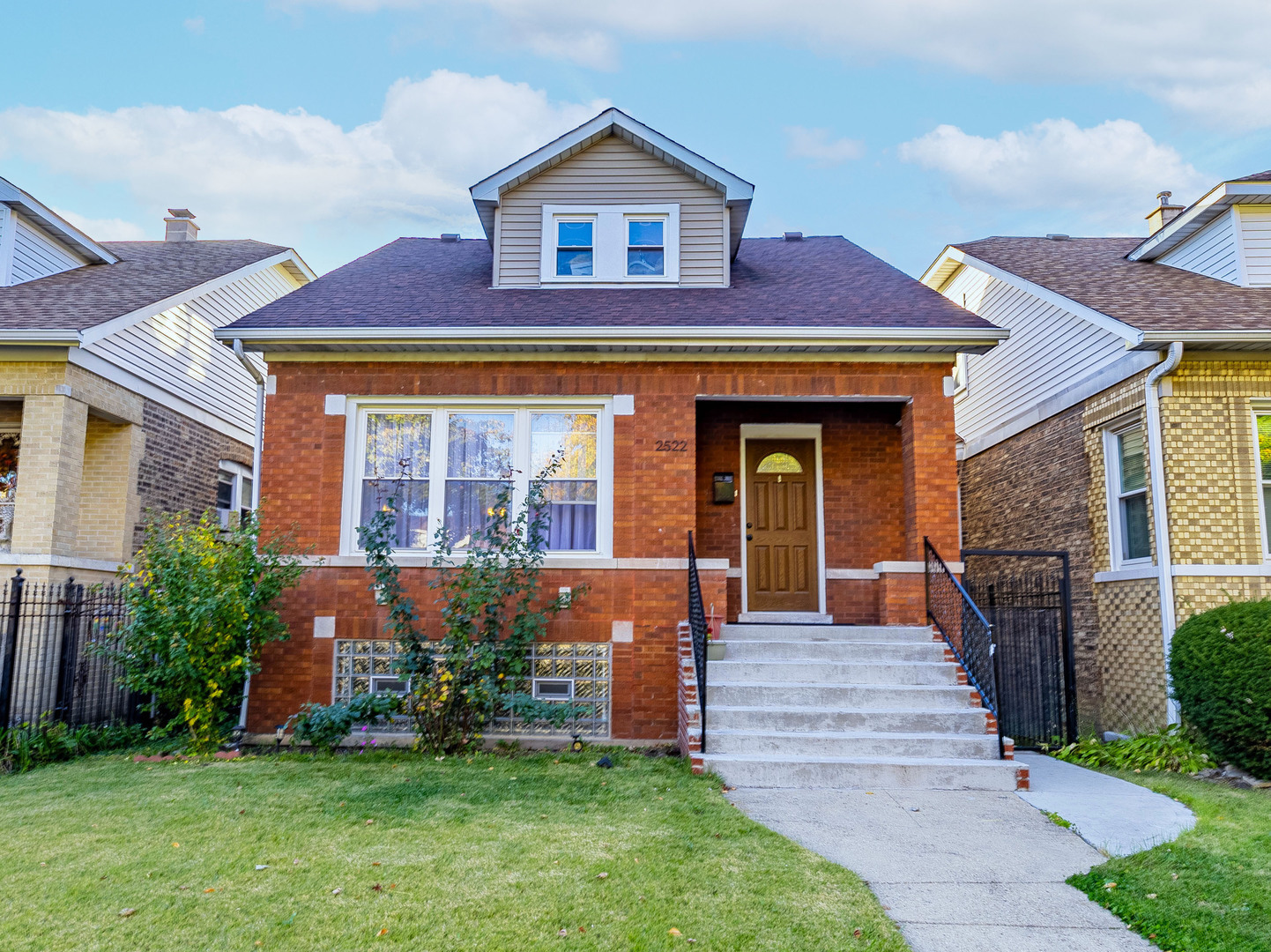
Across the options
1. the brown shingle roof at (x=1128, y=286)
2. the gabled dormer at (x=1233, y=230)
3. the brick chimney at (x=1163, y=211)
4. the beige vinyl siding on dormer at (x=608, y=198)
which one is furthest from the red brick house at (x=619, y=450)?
the brick chimney at (x=1163, y=211)

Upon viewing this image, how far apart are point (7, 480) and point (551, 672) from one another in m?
7.76

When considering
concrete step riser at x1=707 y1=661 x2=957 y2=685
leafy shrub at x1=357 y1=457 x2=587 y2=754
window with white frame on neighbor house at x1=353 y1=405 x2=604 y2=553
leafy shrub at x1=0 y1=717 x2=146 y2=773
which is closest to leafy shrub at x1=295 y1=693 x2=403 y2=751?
leafy shrub at x1=357 y1=457 x2=587 y2=754

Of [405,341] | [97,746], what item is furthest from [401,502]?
[97,746]

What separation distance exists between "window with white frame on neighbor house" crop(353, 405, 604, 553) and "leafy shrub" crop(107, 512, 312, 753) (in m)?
1.33

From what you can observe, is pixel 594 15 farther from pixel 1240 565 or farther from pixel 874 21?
pixel 1240 565

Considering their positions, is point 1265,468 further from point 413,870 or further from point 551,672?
point 413,870

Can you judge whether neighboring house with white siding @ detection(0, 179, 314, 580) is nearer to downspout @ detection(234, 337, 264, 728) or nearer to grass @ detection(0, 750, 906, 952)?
downspout @ detection(234, 337, 264, 728)

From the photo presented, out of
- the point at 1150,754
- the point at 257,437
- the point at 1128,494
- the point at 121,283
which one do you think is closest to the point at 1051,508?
the point at 1128,494

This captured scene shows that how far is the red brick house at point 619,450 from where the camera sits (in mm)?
9172

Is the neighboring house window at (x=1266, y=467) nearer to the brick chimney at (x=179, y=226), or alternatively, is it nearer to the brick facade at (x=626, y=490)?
the brick facade at (x=626, y=490)

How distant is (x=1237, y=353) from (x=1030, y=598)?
3413mm

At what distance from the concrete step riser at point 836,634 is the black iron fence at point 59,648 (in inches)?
243

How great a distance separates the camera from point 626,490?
935cm

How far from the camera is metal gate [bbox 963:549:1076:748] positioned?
9.50 meters
